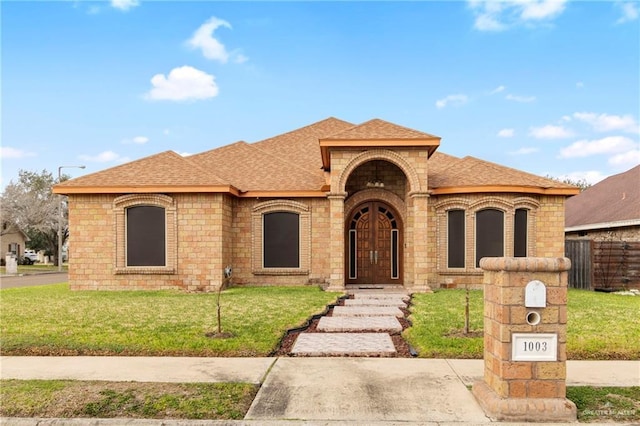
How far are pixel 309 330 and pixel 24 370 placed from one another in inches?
186

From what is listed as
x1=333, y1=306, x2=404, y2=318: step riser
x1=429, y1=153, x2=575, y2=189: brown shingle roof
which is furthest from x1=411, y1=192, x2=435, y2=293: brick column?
x1=333, y1=306, x2=404, y2=318: step riser

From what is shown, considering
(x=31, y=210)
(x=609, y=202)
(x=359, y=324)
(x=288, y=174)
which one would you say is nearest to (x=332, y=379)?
(x=359, y=324)

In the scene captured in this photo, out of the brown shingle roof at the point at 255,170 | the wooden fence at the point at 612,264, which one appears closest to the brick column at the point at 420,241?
the brown shingle roof at the point at 255,170

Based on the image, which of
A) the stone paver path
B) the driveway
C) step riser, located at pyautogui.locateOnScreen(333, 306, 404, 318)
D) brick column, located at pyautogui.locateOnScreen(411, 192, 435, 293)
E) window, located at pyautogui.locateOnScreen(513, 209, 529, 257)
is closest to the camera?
the stone paver path

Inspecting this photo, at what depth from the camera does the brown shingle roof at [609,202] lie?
2249 cm

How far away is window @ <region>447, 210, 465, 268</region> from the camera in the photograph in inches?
661

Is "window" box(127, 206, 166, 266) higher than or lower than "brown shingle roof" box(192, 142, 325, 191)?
lower

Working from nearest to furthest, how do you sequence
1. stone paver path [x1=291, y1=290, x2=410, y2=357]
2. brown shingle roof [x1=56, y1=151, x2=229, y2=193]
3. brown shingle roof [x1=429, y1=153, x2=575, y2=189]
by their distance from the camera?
stone paver path [x1=291, y1=290, x2=410, y2=357]
brown shingle roof [x1=56, y1=151, x2=229, y2=193]
brown shingle roof [x1=429, y1=153, x2=575, y2=189]

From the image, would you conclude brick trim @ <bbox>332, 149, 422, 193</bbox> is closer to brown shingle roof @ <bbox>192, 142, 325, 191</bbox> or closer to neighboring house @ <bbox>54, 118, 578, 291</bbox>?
neighboring house @ <bbox>54, 118, 578, 291</bbox>

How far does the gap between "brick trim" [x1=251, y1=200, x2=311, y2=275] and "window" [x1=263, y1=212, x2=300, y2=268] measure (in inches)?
5.6

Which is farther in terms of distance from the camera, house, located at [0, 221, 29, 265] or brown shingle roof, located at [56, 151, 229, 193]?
house, located at [0, 221, 29, 265]

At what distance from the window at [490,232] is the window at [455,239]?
0.52 metres

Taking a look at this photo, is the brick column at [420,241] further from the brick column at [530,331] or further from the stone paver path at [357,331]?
the brick column at [530,331]

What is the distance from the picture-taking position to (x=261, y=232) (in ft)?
57.8
